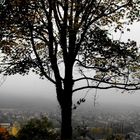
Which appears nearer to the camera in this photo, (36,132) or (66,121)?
(66,121)

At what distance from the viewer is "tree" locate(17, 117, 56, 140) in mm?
22078

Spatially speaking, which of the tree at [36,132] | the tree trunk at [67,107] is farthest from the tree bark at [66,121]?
the tree at [36,132]

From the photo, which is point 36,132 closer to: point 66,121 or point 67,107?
point 66,121

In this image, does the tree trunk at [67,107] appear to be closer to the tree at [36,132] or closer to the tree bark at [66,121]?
the tree bark at [66,121]

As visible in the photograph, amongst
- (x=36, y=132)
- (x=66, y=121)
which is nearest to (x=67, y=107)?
(x=66, y=121)

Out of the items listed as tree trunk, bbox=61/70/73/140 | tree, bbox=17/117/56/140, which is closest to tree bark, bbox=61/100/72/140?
tree trunk, bbox=61/70/73/140

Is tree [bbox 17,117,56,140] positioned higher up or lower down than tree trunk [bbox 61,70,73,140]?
lower down

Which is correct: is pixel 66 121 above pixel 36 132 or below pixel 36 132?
above

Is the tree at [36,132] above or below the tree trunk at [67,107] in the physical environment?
below

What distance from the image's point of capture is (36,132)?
22422mm

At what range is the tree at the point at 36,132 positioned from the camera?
22078 millimetres

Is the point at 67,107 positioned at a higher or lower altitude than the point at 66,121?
higher

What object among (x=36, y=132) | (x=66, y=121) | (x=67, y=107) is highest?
(x=67, y=107)

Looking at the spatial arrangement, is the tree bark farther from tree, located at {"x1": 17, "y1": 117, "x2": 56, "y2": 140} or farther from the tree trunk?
tree, located at {"x1": 17, "y1": 117, "x2": 56, "y2": 140}
